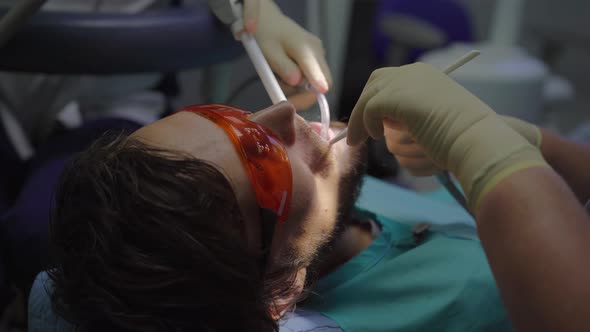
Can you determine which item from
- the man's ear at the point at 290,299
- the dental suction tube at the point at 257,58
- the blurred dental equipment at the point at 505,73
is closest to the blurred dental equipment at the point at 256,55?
the dental suction tube at the point at 257,58

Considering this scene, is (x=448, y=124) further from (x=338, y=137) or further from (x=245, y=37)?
(x=245, y=37)

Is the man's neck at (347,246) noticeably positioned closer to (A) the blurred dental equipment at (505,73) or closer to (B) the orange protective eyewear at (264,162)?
(B) the orange protective eyewear at (264,162)

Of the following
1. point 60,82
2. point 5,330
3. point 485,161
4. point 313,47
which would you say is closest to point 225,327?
point 485,161

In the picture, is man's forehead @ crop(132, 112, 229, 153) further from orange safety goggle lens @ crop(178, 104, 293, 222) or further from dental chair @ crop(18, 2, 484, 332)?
dental chair @ crop(18, 2, 484, 332)

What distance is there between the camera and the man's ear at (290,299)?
0.87 meters

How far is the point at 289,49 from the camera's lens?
1.06 m

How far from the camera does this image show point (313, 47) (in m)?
1.08

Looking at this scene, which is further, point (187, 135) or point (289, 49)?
point (289, 49)

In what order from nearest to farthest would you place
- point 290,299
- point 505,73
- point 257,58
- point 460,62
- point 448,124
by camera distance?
point 448,124
point 460,62
point 290,299
point 257,58
point 505,73

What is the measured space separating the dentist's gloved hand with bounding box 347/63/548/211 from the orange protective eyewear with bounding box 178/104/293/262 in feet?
0.38

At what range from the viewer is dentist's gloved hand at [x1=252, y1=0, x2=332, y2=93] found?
3.38 ft

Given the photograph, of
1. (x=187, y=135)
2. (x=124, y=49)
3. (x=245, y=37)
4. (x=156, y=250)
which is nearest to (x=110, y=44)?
(x=124, y=49)

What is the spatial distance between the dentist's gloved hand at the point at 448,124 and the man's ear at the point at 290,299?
0.25m

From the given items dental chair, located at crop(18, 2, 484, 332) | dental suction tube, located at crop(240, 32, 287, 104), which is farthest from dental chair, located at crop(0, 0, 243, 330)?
dental suction tube, located at crop(240, 32, 287, 104)
